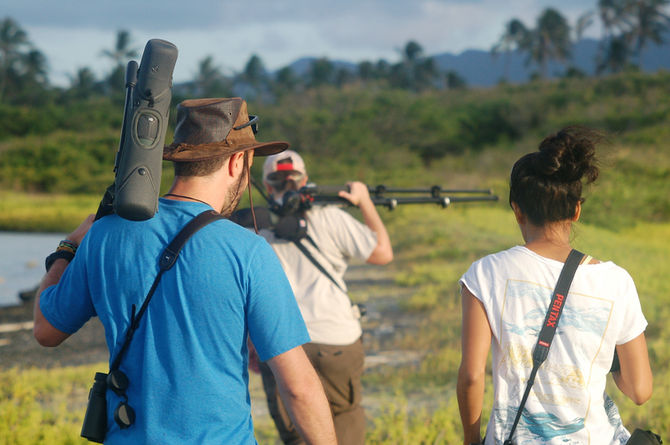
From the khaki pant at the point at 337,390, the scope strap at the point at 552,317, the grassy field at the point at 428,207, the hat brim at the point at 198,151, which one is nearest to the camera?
the hat brim at the point at 198,151

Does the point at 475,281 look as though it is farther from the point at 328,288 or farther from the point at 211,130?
the point at 328,288

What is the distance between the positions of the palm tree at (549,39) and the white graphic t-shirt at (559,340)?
87264mm

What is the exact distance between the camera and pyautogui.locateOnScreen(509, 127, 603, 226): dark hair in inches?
73.8

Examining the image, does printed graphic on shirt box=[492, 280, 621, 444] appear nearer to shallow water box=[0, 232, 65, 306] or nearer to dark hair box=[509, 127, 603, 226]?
dark hair box=[509, 127, 603, 226]

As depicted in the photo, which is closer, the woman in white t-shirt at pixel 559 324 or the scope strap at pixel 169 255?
the scope strap at pixel 169 255

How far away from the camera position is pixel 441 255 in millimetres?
13766

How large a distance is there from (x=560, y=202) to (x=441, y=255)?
1200 centimetres

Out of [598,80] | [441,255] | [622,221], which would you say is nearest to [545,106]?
[598,80]

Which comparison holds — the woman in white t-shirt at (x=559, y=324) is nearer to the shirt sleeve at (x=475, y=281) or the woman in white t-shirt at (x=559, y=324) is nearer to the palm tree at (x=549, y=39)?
the shirt sleeve at (x=475, y=281)

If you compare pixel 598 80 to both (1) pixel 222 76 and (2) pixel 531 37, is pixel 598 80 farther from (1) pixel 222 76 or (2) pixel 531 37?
(1) pixel 222 76

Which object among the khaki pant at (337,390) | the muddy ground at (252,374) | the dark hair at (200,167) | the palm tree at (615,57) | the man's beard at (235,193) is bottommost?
the muddy ground at (252,374)

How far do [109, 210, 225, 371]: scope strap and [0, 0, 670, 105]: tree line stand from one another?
6263 cm

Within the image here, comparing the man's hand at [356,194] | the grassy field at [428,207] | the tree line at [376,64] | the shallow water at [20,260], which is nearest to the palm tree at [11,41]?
the tree line at [376,64]

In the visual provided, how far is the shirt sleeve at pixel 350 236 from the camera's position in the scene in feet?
10.9
